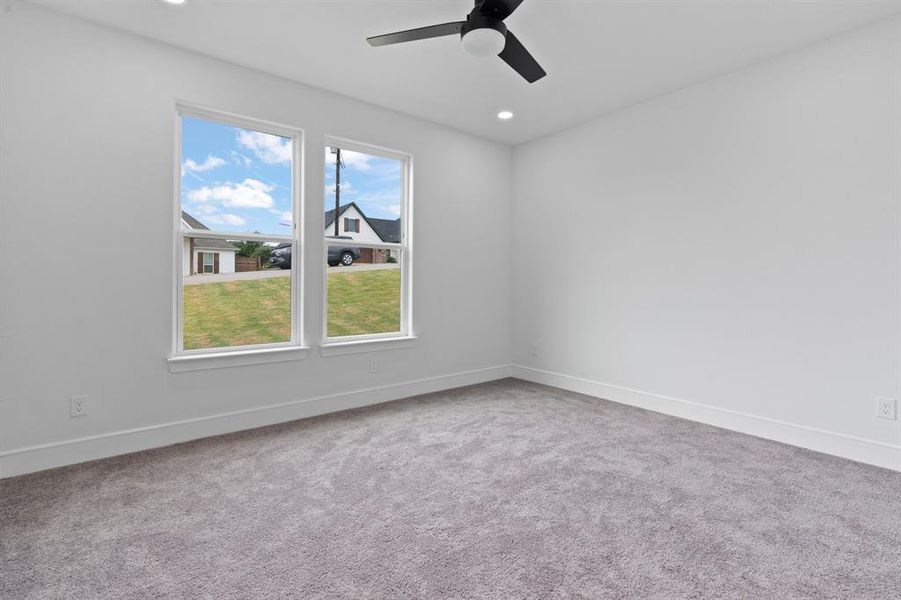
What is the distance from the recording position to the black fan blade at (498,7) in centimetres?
197

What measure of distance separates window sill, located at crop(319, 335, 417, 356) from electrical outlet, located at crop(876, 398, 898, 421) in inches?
137

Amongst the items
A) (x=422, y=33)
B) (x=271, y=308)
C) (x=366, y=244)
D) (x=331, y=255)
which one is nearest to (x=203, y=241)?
(x=271, y=308)

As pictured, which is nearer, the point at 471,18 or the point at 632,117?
the point at 471,18

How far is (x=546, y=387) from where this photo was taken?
471 cm

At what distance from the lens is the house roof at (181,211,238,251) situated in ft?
10.6

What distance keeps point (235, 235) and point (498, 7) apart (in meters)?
2.51

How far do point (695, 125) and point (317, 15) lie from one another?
3.02 meters

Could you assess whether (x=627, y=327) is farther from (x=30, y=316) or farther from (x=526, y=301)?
(x=30, y=316)

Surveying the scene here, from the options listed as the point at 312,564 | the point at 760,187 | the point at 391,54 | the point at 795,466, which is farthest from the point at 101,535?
the point at 760,187

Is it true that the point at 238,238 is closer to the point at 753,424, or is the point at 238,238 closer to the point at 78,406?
Answer: the point at 78,406

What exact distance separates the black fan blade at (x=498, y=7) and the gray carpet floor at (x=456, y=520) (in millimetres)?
2412

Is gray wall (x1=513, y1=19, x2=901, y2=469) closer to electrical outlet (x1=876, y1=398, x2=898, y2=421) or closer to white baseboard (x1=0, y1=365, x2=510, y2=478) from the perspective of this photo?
electrical outlet (x1=876, y1=398, x2=898, y2=421)

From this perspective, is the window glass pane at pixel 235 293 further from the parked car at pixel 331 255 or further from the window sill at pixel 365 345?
the window sill at pixel 365 345

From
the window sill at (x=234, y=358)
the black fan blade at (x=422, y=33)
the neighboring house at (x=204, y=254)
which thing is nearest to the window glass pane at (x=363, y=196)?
the neighboring house at (x=204, y=254)
